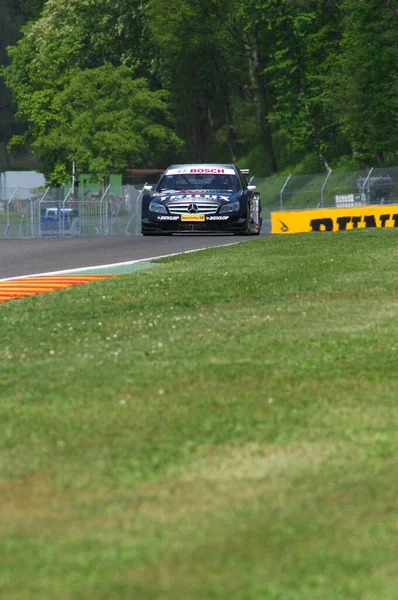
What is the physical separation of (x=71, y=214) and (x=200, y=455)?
126 ft

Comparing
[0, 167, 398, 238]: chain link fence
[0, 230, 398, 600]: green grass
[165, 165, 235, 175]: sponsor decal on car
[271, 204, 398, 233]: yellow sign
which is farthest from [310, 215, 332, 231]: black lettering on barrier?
[0, 230, 398, 600]: green grass

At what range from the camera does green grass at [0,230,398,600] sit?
473cm

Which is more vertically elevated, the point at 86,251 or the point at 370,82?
the point at 370,82

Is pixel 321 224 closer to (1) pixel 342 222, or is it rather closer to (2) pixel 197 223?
(1) pixel 342 222

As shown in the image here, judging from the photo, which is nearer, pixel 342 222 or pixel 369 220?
pixel 342 222

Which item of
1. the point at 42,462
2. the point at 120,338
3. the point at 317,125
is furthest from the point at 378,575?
the point at 317,125

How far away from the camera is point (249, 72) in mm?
88188

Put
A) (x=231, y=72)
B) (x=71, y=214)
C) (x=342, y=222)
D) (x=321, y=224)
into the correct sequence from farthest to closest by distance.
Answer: (x=231, y=72) < (x=71, y=214) < (x=342, y=222) < (x=321, y=224)

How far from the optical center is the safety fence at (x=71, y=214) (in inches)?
1748

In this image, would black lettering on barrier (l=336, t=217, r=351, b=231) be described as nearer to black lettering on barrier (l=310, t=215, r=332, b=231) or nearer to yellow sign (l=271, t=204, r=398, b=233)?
yellow sign (l=271, t=204, r=398, b=233)

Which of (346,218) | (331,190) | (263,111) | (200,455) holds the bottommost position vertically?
(346,218)

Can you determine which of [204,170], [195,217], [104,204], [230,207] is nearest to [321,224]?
[204,170]

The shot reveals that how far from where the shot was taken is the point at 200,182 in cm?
3203

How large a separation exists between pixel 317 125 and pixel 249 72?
17.2m
